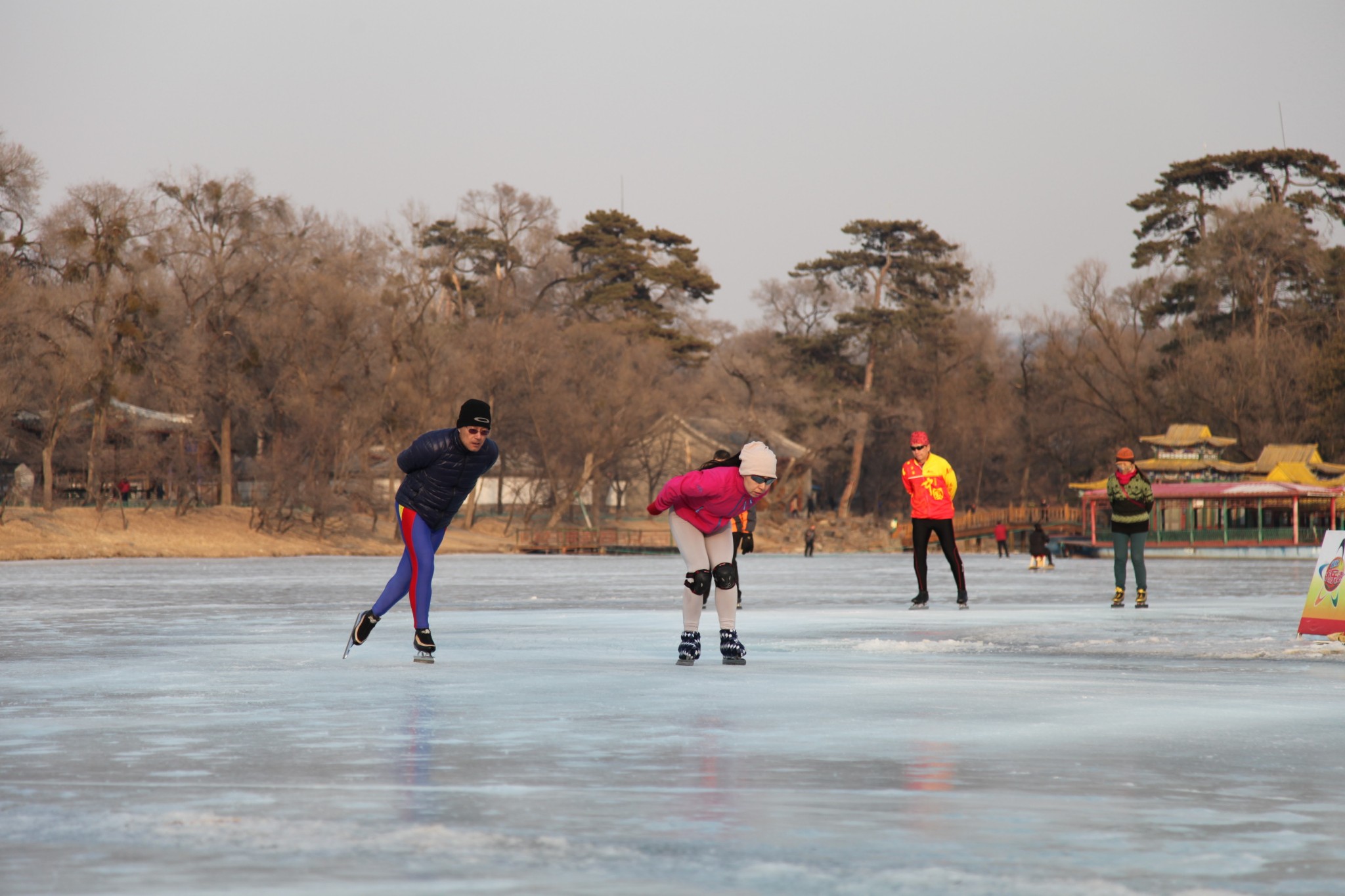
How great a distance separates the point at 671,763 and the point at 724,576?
3543mm

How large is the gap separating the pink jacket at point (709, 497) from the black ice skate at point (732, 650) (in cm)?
62

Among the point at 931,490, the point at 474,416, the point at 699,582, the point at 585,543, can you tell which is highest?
the point at 474,416

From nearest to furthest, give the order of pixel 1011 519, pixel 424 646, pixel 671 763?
1. pixel 671 763
2. pixel 424 646
3. pixel 1011 519

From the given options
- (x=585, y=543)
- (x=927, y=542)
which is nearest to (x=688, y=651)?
(x=927, y=542)

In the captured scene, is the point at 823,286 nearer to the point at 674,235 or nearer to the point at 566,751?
the point at 674,235

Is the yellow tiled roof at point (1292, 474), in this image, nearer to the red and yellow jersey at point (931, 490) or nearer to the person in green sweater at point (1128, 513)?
the person in green sweater at point (1128, 513)

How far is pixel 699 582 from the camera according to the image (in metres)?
8.85

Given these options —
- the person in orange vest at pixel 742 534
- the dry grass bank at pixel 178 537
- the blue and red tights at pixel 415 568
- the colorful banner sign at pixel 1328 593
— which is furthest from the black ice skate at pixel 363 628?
the dry grass bank at pixel 178 537

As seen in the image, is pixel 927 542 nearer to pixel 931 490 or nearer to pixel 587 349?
pixel 931 490

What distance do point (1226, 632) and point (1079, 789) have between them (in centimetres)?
736

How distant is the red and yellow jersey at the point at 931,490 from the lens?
47.9 ft

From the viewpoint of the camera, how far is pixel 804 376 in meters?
77.2

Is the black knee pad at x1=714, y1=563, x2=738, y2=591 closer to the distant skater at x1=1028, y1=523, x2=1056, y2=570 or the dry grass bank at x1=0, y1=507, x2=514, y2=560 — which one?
the distant skater at x1=1028, y1=523, x2=1056, y2=570

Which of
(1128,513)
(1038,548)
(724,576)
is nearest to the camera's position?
(724,576)
